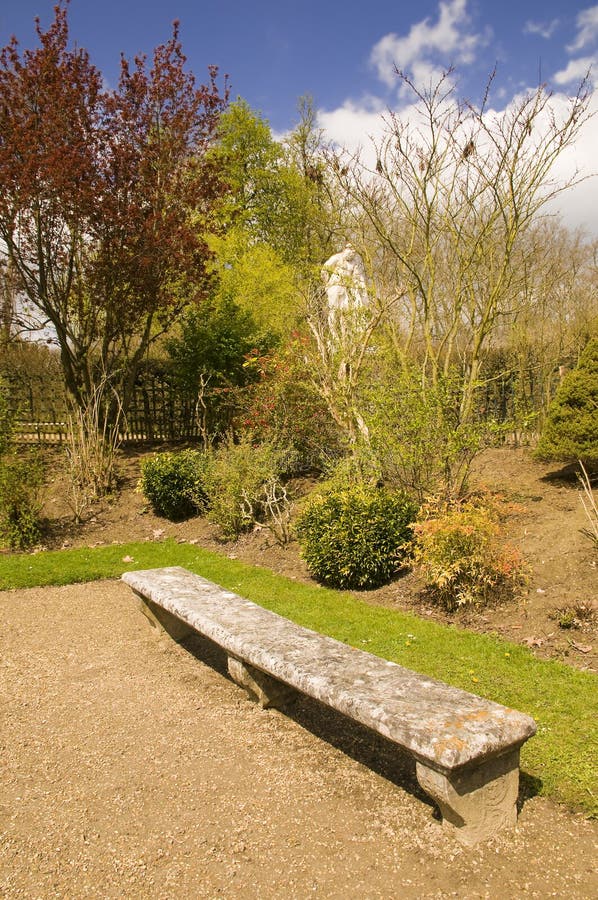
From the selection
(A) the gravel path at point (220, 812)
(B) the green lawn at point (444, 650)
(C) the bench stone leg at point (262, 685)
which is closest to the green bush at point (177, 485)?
(B) the green lawn at point (444, 650)

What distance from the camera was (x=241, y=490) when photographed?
27.8 feet

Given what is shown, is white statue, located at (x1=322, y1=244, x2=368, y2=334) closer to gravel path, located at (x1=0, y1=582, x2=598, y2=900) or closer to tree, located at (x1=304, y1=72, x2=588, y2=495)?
tree, located at (x1=304, y1=72, x2=588, y2=495)

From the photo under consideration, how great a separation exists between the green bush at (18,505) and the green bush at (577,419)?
22.2ft

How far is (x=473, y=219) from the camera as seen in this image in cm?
781

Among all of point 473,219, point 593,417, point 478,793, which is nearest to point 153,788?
point 478,793

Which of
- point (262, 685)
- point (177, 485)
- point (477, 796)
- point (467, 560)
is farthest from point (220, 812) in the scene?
point (177, 485)

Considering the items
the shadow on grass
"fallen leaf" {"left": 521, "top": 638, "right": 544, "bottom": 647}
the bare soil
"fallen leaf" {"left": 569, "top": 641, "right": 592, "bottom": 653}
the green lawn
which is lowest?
the shadow on grass

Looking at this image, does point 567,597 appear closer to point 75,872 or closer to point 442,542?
point 442,542

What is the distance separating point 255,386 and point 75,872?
8904mm

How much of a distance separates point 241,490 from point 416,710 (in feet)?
20.0

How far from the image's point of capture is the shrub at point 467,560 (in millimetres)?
5113

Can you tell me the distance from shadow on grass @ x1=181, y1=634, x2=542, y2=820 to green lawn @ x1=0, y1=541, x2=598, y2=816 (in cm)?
24

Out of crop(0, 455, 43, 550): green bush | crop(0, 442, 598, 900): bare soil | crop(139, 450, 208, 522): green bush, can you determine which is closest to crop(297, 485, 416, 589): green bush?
crop(0, 442, 598, 900): bare soil

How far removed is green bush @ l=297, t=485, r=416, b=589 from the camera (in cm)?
604
